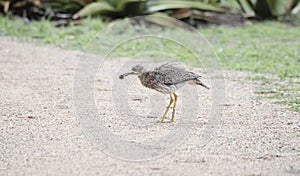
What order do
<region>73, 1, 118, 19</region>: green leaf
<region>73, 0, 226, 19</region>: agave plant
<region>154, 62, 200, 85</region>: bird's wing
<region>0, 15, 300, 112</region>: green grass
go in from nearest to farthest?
<region>154, 62, 200, 85</region>: bird's wing < <region>0, 15, 300, 112</region>: green grass < <region>73, 1, 118, 19</region>: green leaf < <region>73, 0, 226, 19</region>: agave plant

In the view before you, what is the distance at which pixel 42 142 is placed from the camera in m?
4.48

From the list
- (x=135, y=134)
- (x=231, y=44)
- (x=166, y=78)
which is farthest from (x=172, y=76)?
(x=231, y=44)

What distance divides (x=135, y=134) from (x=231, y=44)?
4871 millimetres

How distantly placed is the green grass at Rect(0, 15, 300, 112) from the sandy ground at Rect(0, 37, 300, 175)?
623 mm

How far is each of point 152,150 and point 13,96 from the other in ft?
7.21

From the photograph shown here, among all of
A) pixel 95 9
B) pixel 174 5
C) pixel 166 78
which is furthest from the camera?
pixel 95 9

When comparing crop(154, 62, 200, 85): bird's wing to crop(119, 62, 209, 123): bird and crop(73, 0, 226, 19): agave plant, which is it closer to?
crop(119, 62, 209, 123): bird

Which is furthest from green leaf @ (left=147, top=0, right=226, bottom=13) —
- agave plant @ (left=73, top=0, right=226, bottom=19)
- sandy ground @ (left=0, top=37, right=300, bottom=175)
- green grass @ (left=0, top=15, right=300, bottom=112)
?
sandy ground @ (left=0, top=37, right=300, bottom=175)

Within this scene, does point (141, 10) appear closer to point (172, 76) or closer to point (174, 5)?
point (174, 5)

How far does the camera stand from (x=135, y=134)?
467cm

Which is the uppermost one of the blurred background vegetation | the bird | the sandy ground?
the bird

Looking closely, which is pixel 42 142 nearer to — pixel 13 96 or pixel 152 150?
pixel 152 150

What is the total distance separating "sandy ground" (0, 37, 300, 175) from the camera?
3.96 metres

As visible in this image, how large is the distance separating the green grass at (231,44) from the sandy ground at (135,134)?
623 millimetres
